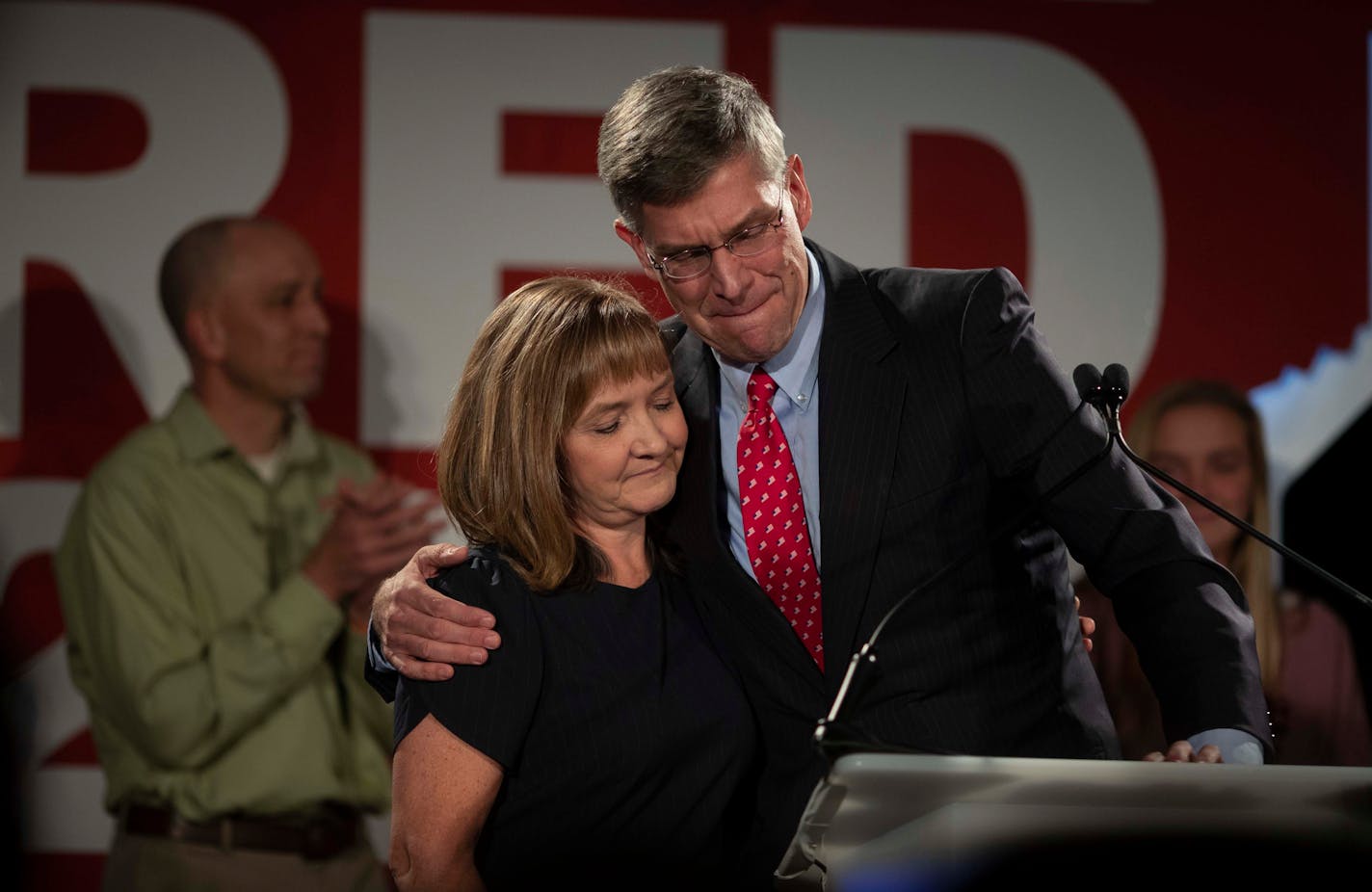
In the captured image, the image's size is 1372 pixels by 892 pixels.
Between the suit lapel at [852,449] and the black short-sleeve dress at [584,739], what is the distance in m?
0.20

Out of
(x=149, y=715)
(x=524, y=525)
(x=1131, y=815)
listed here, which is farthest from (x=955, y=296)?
(x=149, y=715)

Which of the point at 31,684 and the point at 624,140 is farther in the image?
the point at 31,684

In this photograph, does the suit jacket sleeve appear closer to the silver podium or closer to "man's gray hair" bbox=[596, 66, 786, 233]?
"man's gray hair" bbox=[596, 66, 786, 233]

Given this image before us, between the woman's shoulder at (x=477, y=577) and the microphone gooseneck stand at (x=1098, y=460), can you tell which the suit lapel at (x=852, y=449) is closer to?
the microphone gooseneck stand at (x=1098, y=460)

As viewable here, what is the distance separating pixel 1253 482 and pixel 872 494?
2400 mm

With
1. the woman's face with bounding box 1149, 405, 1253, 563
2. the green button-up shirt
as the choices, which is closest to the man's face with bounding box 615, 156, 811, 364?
the green button-up shirt

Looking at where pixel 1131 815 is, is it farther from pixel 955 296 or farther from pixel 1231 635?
pixel 955 296

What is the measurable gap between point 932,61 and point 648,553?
245cm

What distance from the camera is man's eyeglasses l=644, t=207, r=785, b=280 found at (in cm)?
189

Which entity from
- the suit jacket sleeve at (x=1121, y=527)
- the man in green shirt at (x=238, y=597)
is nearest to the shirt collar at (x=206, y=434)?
the man in green shirt at (x=238, y=597)

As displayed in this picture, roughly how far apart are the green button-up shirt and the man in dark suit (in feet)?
6.17

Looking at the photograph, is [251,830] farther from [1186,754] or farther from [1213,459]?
[1186,754]

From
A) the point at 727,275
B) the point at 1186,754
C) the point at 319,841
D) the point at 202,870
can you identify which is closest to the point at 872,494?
the point at 727,275

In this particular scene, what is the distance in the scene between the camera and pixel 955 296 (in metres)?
1.97
